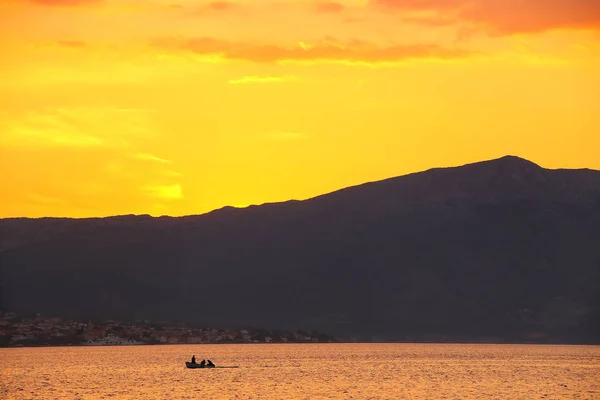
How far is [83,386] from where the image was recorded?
196 m

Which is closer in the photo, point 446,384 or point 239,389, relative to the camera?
point 239,389

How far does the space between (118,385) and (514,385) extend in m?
68.0

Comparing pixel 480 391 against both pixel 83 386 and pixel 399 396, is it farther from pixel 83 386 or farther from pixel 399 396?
pixel 83 386

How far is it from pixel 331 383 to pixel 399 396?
31256 mm

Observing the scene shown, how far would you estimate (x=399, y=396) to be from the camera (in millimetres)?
169875

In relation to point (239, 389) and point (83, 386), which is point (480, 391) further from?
point (83, 386)

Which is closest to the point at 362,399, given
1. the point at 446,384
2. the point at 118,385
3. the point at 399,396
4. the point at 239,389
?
the point at 399,396

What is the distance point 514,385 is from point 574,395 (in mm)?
27916

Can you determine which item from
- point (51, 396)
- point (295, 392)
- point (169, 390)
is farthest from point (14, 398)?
point (295, 392)

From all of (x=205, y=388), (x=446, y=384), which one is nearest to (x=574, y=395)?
(x=446, y=384)

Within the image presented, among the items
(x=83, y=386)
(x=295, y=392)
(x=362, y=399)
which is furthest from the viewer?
(x=83, y=386)

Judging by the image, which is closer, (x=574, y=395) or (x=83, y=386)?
(x=574, y=395)

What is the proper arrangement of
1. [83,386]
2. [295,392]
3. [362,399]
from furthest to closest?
[83,386] < [295,392] < [362,399]

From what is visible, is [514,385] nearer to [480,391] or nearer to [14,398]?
[480,391]
